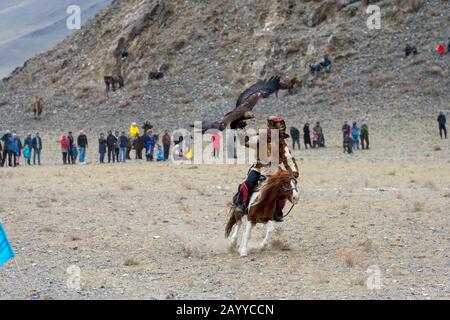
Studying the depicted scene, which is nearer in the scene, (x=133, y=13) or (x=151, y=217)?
(x=151, y=217)

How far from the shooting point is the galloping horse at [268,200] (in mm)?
14008

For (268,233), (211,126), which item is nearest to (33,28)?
(268,233)

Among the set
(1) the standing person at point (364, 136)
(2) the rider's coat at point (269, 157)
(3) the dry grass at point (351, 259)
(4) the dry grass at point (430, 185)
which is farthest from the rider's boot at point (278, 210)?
(1) the standing person at point (364, 136)

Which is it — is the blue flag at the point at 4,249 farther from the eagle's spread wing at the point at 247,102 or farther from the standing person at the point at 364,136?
the standing person at the point at 364,136

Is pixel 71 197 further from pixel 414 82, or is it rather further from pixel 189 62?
pixel 189 62

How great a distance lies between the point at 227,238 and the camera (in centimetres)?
1517

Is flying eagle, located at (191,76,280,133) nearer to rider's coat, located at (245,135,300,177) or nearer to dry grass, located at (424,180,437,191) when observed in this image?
rider's coat, located at (245,135,300,177)

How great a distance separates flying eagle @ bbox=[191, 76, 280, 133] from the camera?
507 inches

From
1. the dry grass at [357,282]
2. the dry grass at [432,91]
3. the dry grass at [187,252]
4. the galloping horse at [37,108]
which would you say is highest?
the galloping horse at [37,108]

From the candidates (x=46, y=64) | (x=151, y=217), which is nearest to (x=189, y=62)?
(x=46, y=64)

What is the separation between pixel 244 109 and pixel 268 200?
4.65ft

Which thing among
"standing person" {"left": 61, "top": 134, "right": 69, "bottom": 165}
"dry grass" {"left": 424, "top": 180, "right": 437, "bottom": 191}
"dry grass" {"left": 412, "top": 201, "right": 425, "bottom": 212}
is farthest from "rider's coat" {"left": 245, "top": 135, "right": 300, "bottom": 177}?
"standing person" {"left": 61, "top": 134, "right": 69, "bottom": 165}
